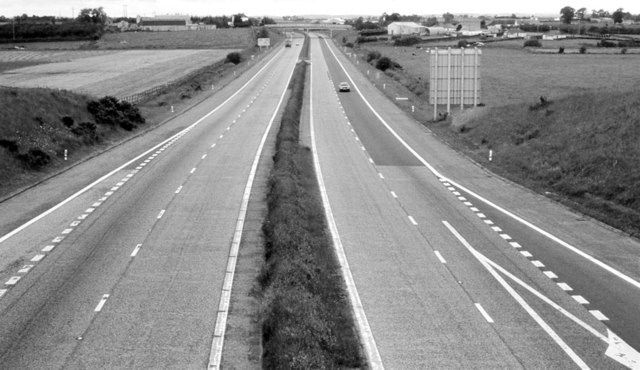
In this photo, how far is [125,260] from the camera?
896 inches

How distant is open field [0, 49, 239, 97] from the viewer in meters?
95.8

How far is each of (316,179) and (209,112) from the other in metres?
33.0

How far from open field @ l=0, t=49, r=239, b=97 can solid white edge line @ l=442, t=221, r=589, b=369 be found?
219 feet

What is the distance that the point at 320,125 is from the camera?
5684 centimetres

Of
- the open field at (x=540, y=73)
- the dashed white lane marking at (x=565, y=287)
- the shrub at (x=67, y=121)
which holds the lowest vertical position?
the dashed white lane marking at (x=565, y=287)

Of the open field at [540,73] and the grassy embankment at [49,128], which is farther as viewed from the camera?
the open field at [540,73]

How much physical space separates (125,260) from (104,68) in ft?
367

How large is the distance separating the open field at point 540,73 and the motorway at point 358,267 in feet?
90.8

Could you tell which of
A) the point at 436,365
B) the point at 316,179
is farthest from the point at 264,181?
the point at 436,365

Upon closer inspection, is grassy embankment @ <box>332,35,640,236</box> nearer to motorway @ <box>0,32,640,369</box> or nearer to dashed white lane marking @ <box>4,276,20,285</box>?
motorway @ <box>0,32,640,369</box>

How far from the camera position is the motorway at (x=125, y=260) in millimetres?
16422

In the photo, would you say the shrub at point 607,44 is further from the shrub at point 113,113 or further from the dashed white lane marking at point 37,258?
the dashed white lane marking at point 37,258

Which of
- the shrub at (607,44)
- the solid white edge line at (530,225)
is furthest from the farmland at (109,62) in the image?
the shrub at (607,44)

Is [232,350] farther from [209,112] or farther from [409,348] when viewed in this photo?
[209,112]
